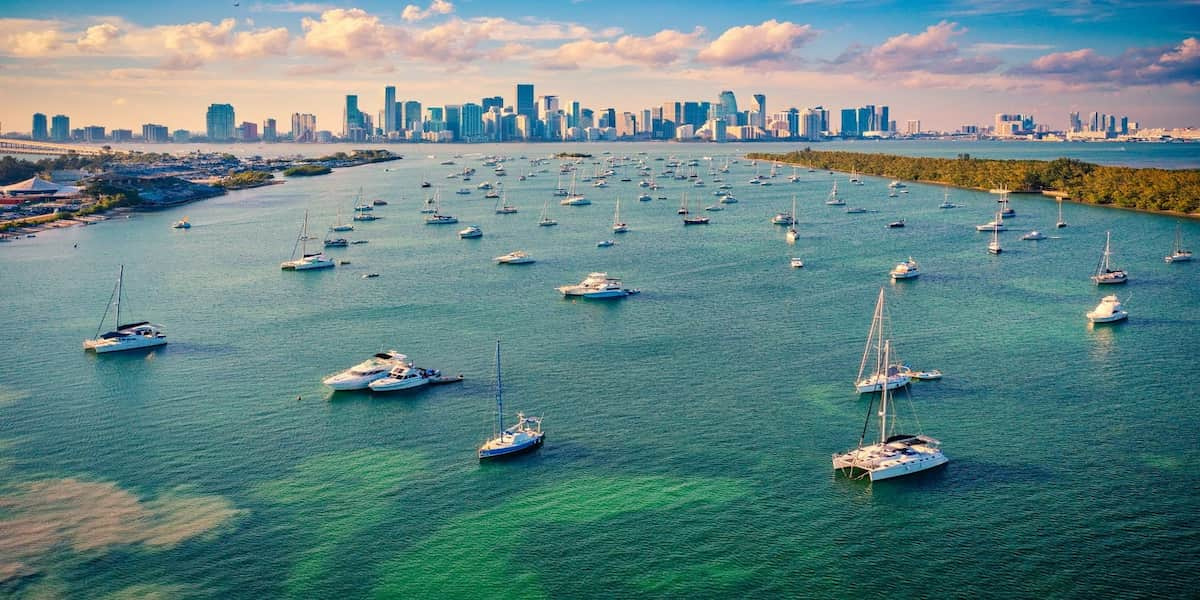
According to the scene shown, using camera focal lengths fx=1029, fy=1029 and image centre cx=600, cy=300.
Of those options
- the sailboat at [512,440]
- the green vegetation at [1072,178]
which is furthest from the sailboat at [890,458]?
the green vegetation at [1072,178]

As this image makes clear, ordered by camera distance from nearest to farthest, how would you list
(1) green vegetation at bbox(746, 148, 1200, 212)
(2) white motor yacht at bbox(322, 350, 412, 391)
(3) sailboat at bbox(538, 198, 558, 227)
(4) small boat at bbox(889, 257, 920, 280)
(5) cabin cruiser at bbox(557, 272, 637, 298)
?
1. (2) white motor yacht at bbox(322, 350, 412, 391)
2. (5) cabin cruiser at bbox(557, 272, 637, 298)
3. (4) small boat at bbox(889, 257, 920, 280)
4. (3) sailboat at bbox(538, 198, 558, 227)
5. (1) green vegetation at bbox(746, 148, 1200, 212)

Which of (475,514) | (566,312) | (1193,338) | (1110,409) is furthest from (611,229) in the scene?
(475,514)

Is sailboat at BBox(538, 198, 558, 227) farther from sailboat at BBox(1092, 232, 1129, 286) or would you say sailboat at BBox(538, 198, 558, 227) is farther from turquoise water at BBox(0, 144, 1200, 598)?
sailboat at BBox(1092, 232, 1129, 286)

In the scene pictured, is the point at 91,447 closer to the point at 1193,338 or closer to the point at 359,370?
the point at 359,370

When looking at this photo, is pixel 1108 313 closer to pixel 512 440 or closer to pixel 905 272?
pixel 905 272

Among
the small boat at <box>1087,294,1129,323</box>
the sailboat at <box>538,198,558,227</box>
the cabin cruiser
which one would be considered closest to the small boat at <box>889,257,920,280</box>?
the small boat at <box>1087,294,1129,323</box>

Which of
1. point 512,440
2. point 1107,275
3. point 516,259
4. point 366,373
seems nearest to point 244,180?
point 516,259

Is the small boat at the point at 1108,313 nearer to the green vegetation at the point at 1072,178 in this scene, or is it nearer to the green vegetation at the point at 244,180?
the green vegetation at the point at 1072,178
